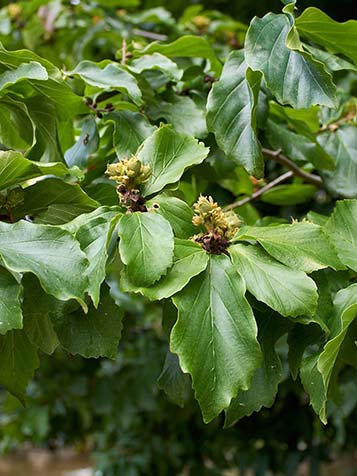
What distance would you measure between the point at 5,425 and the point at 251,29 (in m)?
2.06

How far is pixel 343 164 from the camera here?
3.95 ft

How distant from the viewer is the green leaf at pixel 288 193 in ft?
4.34

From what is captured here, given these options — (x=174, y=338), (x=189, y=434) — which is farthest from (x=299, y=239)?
(x=189, y=434)

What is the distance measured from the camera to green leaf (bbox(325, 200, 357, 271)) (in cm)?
84

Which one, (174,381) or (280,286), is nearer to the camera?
(280,286)

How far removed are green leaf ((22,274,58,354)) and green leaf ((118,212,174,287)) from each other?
0.09 meters

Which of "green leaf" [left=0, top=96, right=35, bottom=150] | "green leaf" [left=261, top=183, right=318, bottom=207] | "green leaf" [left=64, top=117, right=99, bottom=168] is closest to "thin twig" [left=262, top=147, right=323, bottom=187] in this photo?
"green leaf" [left=261, top=183, right=318, bottom=207]

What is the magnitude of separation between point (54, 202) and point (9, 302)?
0.18 metres

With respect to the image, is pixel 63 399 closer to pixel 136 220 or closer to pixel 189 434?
pixel 189 434

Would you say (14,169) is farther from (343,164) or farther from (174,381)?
(343,164)

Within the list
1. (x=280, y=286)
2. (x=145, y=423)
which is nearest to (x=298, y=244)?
(x=280, y=286)

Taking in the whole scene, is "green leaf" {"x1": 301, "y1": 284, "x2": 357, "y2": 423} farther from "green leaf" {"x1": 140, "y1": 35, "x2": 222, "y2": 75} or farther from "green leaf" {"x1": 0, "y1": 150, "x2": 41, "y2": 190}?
"green leaf" {"x1": 140, "y1": 35, "x2": 222, "y2": 75}

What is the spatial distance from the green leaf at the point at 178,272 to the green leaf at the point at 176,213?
1.6 inches

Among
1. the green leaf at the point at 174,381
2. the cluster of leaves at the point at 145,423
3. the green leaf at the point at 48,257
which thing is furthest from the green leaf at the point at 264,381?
the cluster of leaves at the point at 145,423
